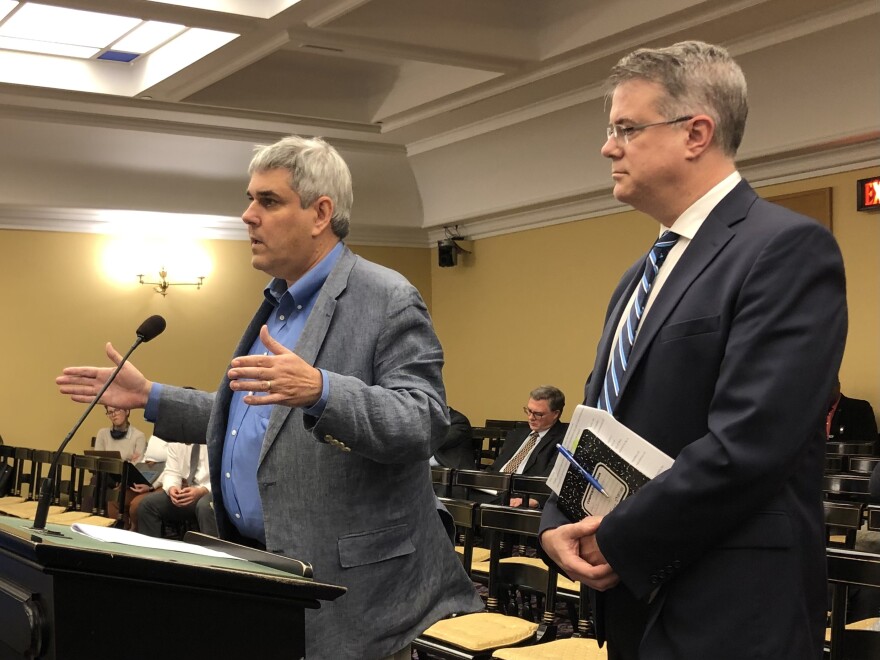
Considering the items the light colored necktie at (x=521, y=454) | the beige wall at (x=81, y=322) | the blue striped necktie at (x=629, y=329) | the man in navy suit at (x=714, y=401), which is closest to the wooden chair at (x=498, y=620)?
the man in navy suit at (x=714, y=401)

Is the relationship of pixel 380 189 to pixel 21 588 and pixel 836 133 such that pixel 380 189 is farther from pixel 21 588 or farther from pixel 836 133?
pixel 21 588

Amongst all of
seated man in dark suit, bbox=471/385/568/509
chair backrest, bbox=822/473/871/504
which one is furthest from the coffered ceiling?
chair backrest, bbox=822/473/871/504

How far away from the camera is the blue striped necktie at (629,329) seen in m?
1.72

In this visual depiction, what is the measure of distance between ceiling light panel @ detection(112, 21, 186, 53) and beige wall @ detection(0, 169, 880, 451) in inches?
117

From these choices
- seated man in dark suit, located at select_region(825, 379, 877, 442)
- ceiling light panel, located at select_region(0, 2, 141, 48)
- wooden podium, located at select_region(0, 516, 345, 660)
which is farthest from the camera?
ceiling light panel, located at select_region(0, 2, 141, 48)

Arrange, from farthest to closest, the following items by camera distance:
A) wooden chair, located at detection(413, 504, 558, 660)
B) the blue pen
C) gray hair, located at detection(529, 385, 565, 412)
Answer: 1. gray hair, located at detection(529, 385, 565, 412)
2. wooden chair, located at detection(413, 504, 558, 660)
3. the blue pen

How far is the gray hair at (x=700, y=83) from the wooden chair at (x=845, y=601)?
59.0 inches

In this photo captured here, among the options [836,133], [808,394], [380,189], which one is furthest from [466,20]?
[808,394]

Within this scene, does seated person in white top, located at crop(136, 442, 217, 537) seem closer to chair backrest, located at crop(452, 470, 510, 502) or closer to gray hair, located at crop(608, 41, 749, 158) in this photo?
chair backrest, located at crop(452, 470, 510, 502)

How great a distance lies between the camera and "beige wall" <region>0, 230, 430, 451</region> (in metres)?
10.3

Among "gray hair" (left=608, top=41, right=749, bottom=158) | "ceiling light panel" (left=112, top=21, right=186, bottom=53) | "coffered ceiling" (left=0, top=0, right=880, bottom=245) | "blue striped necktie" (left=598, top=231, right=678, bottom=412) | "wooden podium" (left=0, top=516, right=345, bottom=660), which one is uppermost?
"ceiling light panel" (left=112, top=21, right=186, bottom=53)

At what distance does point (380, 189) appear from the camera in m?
11.4

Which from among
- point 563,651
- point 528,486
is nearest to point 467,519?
point 563,651

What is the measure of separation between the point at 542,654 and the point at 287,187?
1737 millimetres
